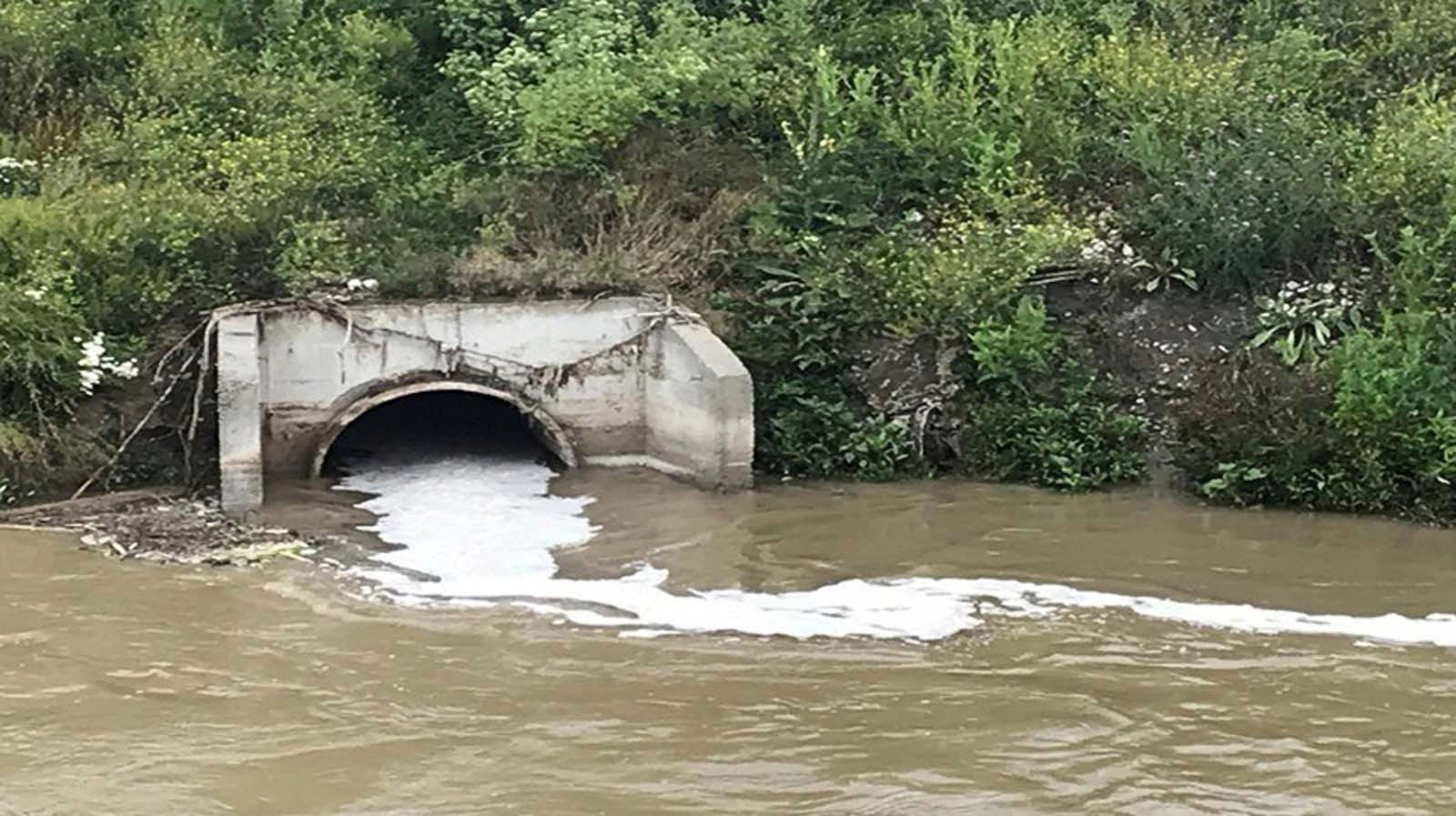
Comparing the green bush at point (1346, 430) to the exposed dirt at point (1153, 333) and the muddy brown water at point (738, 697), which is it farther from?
the exposed dirt at point (1153, 333)

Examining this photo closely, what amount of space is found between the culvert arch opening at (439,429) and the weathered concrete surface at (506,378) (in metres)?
0.04

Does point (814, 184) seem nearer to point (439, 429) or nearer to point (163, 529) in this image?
point (439, 429)

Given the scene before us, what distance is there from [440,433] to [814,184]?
4.39 m

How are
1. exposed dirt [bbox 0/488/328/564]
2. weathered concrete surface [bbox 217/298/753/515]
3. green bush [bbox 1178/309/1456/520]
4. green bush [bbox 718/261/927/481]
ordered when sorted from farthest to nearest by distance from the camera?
green bush [bbox 718/261/927/481] < weathered concrete surface [bbox 217/298/753/515] < green bush [bbox 1178/309/1456/520] < exposed dirt [bbox 0/488/328/564]

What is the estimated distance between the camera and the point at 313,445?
528 inches

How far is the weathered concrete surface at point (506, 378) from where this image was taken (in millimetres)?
12781

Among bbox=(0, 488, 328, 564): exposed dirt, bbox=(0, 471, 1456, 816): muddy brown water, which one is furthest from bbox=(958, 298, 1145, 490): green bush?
bbox=(0, 488, 328, 564): exposed dirt

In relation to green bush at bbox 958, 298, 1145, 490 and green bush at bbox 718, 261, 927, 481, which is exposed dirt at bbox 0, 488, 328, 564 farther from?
green bush at bbox 958, 298, 1145, 490

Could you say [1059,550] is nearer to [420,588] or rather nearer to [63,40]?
[420,588]

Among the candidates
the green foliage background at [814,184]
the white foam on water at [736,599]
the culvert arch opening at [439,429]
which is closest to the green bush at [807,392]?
the green foliage background at [814,184]

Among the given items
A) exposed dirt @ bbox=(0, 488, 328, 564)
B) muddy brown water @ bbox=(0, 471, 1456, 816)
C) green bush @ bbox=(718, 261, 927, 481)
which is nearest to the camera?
muddy brown water @ bbox=(0, 471, 1456, 816)

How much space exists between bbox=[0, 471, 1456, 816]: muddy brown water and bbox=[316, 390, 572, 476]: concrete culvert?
324 centimetres

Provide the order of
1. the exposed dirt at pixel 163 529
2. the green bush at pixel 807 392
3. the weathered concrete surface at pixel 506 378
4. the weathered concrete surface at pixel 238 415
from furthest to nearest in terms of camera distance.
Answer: the green bush at pixel 807 392 → the weathered concrete surface at pixel 506 378 → the weathered concrete surface at pixel 238 415 → the exposed dirt at pixel 163 529

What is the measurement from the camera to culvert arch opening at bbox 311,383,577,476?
13.6 meters
